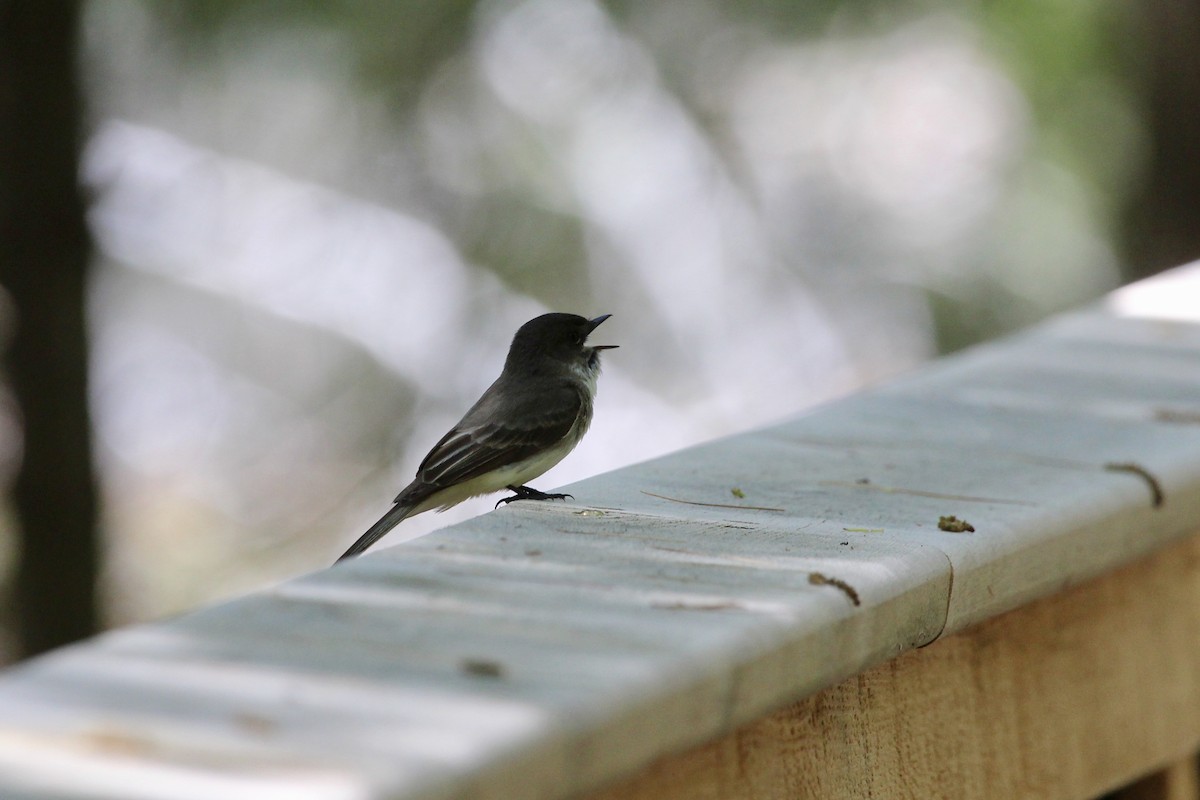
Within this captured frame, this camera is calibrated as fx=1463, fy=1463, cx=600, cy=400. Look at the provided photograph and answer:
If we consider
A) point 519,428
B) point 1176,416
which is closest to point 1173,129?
point 519,428

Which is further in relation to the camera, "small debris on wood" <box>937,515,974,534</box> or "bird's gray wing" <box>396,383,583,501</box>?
"bird's gray wing" <box>396,383,583,501</box>

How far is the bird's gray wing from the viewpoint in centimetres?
396

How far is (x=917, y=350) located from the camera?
10.1 m

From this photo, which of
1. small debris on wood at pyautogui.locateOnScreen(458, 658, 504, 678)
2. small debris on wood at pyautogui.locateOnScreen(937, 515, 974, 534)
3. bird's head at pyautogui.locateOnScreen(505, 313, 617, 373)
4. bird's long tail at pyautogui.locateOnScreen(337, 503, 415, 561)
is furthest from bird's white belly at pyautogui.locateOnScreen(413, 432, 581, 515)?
small debris on wood at pyautogui.locateOnScreen(458, 658, 504, 678)

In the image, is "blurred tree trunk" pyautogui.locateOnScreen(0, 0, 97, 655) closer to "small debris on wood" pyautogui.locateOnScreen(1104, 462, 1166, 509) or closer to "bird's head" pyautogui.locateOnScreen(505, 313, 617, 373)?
"bird's head" pyautogui.locateOnScreen(505, 313, 617, 373)

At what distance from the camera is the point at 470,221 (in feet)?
28.6

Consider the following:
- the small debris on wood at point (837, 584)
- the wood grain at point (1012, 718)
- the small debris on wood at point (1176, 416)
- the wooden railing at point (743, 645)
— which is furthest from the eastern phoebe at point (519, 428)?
the small debris on wood at point (837, 584)

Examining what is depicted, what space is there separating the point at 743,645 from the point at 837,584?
0.77ft

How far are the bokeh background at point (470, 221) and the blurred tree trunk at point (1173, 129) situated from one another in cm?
2

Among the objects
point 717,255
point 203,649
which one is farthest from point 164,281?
point 203,649

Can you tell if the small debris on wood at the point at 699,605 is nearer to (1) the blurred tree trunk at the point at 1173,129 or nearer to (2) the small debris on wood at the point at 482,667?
(2) the small debris on wood at the point at 482,667

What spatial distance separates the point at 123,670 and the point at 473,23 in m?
8.13

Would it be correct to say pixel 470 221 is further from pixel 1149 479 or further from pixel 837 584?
pixel 837 584

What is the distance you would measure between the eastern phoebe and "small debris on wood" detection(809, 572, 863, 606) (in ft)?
7.27
